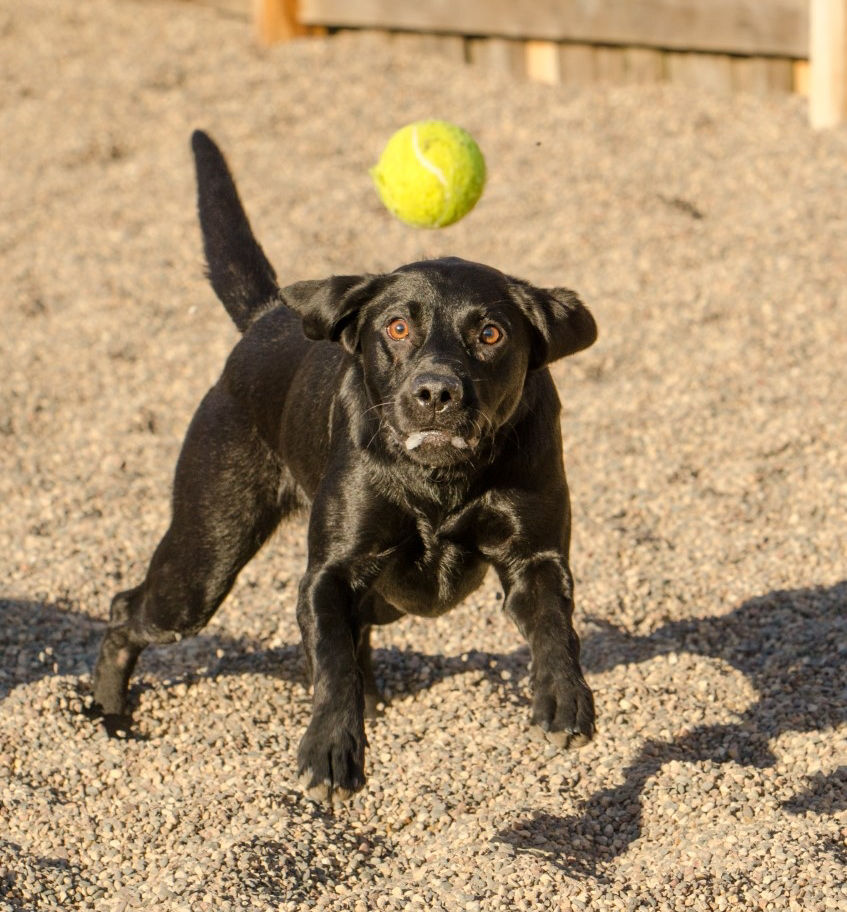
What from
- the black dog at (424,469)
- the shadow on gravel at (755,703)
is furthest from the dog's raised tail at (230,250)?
the shadow on gravel at (755,703)

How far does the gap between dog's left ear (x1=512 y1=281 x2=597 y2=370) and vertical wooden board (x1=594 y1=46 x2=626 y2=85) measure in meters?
6.14

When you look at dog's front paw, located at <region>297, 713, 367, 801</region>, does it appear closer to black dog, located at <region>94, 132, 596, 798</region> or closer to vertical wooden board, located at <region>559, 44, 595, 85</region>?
black dog, located at <region>94, 132, 596, 798</region>

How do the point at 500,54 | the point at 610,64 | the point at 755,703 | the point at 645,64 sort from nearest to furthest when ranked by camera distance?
the point at 755,703
the point at 645,64
the point at 610,64
the point at 500,54

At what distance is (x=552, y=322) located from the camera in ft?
13.3

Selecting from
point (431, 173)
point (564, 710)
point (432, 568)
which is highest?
point (431, 173)

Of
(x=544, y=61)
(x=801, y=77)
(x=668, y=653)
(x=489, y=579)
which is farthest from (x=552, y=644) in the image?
(x=544, y=61)

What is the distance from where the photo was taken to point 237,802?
4.34 metres

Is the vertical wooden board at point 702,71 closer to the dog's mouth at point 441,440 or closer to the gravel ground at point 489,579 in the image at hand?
the gravel ground at point 489,579

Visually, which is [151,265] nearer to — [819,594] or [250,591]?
[250,591]

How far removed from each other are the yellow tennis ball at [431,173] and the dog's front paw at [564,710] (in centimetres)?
183

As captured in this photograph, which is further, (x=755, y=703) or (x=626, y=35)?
(x=626, y=35)

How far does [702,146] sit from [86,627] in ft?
17.2

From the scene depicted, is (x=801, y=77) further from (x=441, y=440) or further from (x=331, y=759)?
(x=331, y=759)

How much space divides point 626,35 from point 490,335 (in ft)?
20.5
